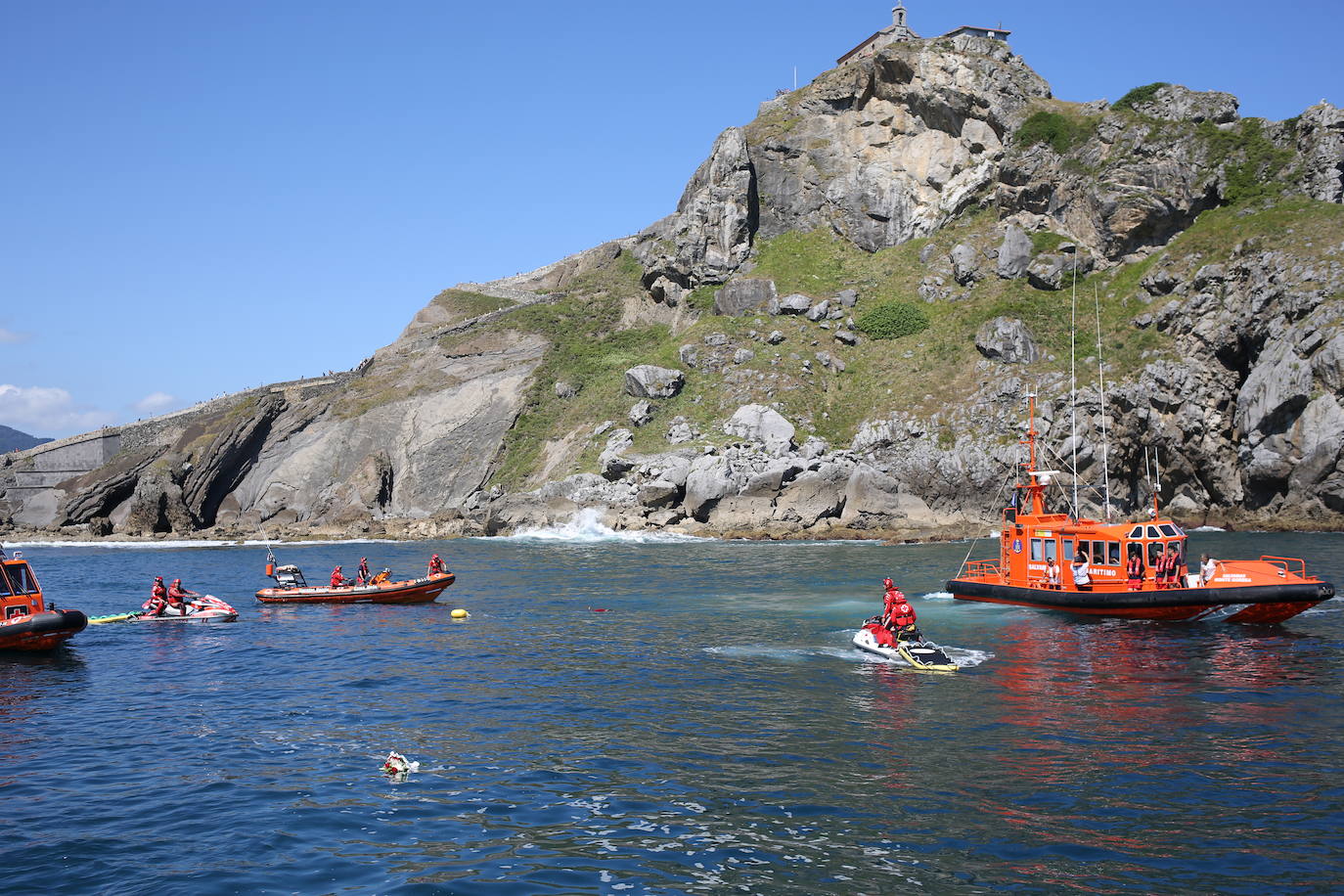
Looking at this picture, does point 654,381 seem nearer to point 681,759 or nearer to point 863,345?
point 863,345

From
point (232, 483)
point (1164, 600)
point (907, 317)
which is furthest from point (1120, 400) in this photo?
point (232, 483)

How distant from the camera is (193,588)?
52.7m

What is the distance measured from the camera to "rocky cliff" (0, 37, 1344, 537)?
241ft

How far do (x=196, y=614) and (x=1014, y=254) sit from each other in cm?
7666

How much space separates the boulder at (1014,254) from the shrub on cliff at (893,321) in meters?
8.36

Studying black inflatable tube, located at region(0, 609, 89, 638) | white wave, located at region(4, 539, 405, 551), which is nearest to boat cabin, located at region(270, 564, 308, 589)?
black inflatable tube, located at region(0, 609, 89, 638)

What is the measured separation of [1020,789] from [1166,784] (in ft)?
8.64

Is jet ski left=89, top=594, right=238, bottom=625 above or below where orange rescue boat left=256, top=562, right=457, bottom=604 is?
below

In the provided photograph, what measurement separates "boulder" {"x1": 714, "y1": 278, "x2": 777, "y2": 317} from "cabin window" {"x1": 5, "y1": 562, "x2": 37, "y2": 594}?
73877mm

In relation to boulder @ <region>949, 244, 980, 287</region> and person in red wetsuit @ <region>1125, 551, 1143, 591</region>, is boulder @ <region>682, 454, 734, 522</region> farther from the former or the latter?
person in red wetsuit @ <region>1125, 551, 1143, 591</region>

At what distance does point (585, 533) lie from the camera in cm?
8000

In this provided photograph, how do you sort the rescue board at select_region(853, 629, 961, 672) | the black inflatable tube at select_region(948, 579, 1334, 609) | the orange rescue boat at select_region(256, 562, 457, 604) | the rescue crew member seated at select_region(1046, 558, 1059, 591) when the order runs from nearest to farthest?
1. the rescue board at select_region(853, 629, 961, 672)
2. the black inflatable tube at select_region(948, 579, 1334, 609)
3. the rescue crew member seated at select_region(1046, 558, 1059, 591)
4. the orange rescue boat at select_region(256, 562, 457, 604)

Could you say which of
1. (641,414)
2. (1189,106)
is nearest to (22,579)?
→ (641,414)

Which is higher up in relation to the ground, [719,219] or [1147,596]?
[719,219]
